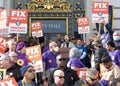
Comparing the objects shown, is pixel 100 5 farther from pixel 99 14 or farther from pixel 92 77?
pixel 92 77

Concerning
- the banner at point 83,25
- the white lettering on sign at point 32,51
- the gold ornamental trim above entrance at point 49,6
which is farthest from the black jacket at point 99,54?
the gold ornamental trim above entrance at point 49,6

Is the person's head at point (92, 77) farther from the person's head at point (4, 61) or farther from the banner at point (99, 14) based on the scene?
the banner at point (99, 14)

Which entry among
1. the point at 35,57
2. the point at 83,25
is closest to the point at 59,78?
the point at 35,57

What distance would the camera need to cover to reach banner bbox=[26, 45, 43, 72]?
13.6 meters

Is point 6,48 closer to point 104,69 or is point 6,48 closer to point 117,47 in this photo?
point 117,47

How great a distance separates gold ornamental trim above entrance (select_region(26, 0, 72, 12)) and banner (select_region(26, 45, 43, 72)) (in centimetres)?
1025

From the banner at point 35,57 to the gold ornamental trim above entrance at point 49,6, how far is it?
33.6ft

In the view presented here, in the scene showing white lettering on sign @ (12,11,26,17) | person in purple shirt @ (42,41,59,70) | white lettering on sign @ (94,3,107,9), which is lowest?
person in purple shirt @ (42,41,59,70)

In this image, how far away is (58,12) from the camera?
2389 cm

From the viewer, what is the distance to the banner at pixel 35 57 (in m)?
13.6

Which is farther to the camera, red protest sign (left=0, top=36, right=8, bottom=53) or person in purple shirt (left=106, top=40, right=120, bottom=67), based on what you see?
red protest sign (left=0, top=36, right=8, bottom=53)

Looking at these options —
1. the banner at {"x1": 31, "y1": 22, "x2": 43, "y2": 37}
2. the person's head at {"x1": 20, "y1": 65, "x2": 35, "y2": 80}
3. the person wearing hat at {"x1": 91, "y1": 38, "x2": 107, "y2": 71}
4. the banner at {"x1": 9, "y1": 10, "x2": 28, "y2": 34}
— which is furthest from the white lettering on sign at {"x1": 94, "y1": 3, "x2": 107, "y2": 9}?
the person's head at {"x1": 20, "y1": 65, "x2": 35, "y2": 80}

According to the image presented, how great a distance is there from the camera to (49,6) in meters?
24.0

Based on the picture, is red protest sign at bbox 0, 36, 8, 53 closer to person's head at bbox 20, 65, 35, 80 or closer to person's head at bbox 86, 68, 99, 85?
person's head at bbox 20, 65, 35, 80
